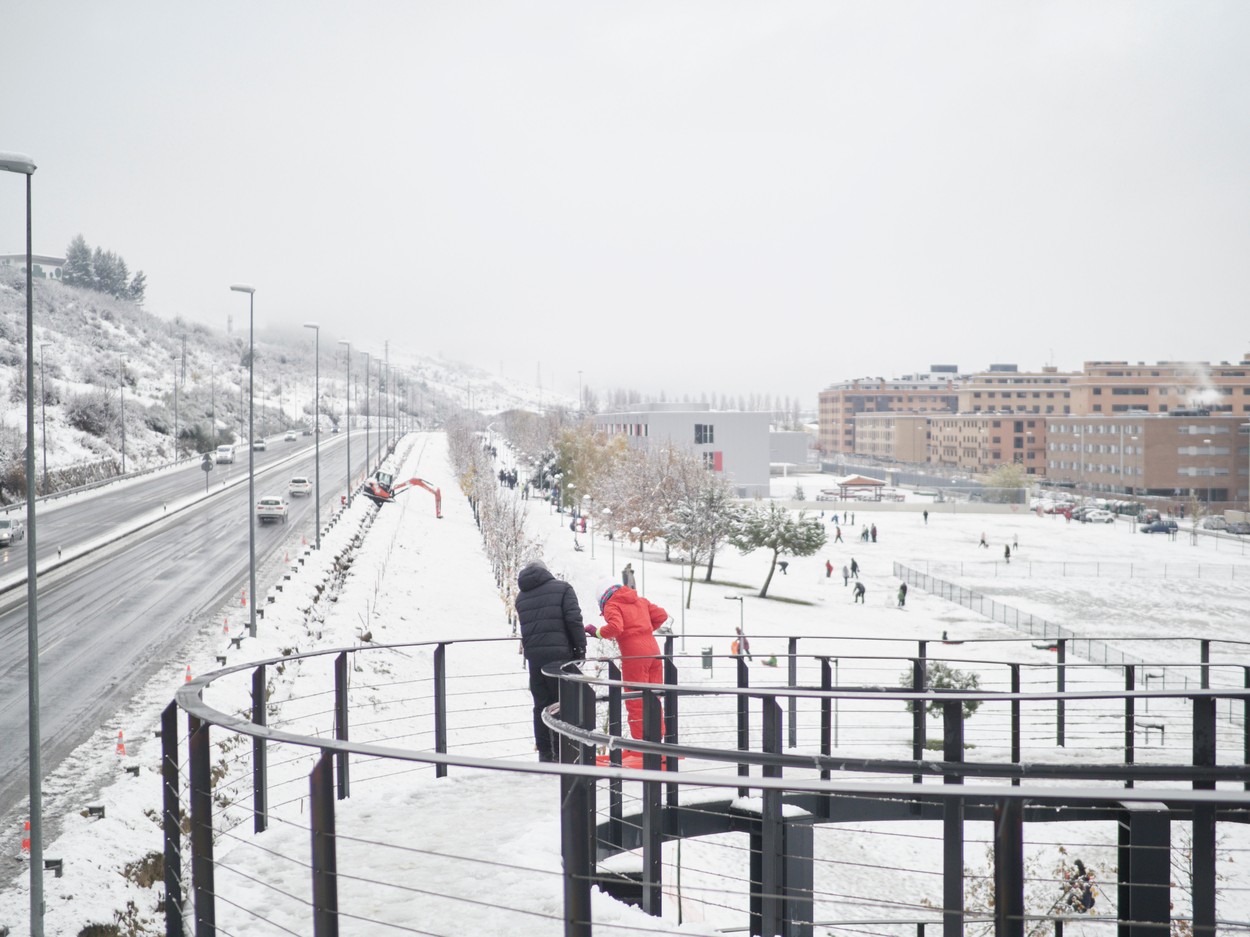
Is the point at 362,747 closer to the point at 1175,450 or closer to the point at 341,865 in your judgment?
the point at 341,865

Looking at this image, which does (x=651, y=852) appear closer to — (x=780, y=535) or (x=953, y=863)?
(x=953, y=863)

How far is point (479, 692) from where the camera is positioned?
8867mm

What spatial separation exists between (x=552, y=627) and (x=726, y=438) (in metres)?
82.9

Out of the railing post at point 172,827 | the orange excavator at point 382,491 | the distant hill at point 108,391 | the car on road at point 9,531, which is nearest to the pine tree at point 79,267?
the distant hill at point 108,391

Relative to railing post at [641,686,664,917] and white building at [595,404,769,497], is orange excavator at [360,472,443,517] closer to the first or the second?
white building at [595,404,769,497]

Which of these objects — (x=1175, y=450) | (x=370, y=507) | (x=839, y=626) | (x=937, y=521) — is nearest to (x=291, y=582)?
(x=839, y=626)

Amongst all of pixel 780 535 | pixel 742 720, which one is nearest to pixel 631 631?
pixel 742 720

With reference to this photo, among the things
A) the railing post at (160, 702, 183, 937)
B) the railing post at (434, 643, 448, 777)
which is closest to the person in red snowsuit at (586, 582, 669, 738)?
the railing post at (434, 643, 448, 777)

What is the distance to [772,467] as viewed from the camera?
137250mm

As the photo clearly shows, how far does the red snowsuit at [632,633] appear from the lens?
8000mm

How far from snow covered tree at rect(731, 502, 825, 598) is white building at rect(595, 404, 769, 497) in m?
41.4

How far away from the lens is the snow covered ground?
5184mm

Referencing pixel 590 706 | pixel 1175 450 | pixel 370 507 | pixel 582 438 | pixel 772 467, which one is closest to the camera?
pixel 590 706

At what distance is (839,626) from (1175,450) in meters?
69.4
